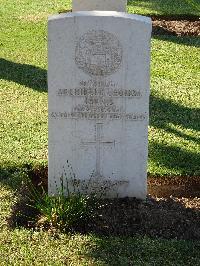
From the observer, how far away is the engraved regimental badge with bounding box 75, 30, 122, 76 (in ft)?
15.2

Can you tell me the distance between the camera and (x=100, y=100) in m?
4.82

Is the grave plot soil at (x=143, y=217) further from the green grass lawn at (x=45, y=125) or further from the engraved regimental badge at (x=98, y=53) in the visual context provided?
the engraved regimental badge at (x=98, y=53)

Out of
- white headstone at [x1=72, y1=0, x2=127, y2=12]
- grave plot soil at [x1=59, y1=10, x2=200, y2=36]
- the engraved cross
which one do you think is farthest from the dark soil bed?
grave plot soil at [x1=59, y1=10, x2=200, y2=36]

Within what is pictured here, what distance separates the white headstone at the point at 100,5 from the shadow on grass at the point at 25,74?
1.19 m

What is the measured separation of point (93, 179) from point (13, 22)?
756cm

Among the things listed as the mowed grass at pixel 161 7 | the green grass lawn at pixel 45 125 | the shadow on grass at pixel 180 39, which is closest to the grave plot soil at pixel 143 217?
the green grass lawn at pixel 45 125

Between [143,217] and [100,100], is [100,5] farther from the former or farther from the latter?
[143,217]

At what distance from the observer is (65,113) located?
15.8ft

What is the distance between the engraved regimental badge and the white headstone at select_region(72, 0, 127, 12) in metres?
4.69

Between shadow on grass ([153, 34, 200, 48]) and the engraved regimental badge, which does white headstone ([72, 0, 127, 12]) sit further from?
the engraved regimental badge

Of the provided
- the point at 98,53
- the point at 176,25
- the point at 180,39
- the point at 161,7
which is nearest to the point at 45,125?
the point at 98,53

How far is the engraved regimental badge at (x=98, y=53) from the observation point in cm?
464

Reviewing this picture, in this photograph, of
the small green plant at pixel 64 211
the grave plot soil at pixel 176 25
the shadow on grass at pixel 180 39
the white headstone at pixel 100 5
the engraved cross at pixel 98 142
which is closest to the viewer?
the small green plant at pixel 64 211

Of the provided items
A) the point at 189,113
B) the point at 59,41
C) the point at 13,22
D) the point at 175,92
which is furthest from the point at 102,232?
the point at 13,22
